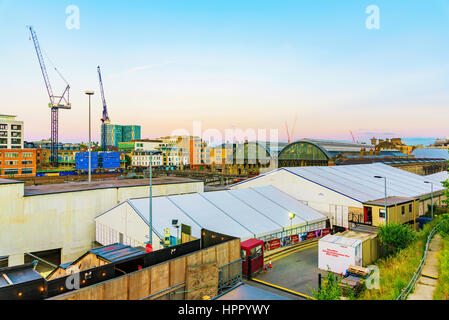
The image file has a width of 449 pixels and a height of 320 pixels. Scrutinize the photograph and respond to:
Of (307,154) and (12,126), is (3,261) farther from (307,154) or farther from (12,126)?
(12,126)

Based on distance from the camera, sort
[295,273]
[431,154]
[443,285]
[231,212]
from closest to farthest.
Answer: [443,285] < [295,273] < [231,212] < [431,154]

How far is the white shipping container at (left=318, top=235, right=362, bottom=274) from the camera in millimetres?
17672

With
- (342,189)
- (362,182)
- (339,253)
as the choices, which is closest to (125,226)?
(339,253)

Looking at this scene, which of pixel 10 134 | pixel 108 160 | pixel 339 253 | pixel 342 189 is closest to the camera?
pixel 339 253

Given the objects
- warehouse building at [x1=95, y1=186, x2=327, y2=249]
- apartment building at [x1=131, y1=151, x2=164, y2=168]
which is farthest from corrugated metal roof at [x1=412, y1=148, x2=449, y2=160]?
warehouse building at [x1=95, y1=186, x2=327, y2=249]

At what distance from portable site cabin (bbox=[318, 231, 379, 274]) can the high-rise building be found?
12426 cm

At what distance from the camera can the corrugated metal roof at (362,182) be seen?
33156 mm

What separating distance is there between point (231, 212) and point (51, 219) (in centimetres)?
1688

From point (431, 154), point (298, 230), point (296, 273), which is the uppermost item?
point (431, 154)

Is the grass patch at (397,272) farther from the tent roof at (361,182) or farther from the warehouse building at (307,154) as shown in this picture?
the warehouse building at (307,154)

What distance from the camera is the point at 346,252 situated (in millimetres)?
17891

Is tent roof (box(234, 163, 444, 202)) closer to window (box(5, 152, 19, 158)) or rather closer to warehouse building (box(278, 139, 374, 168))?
warehouse building (box(278, 139, 374, 168))

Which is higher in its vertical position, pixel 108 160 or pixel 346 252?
pixel 108 160
